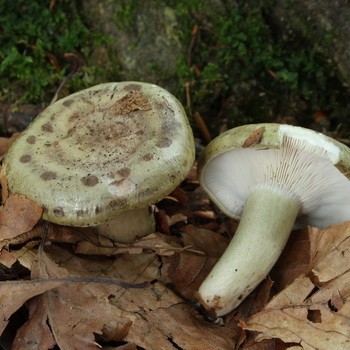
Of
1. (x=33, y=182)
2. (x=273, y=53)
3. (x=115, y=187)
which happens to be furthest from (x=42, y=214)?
(x=273, y=53)

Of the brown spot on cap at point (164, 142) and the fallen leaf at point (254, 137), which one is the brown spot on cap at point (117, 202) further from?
the fallen leaf at point (254, 137)

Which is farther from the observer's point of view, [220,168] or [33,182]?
[220,168]

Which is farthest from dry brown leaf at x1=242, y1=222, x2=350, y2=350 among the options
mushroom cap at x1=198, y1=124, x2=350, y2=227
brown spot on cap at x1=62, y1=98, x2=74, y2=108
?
brown spot on cap at x1=62, y1=98, x2=74, y2=108

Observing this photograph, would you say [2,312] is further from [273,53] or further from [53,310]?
[273,53]

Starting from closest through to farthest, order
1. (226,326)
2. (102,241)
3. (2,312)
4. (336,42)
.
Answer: (2,312) → (226,326) → (102,241) → (336,42)

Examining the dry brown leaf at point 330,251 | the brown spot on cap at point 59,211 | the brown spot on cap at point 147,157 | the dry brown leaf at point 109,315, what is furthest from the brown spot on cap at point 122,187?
the dry brown leaf at point 330,251

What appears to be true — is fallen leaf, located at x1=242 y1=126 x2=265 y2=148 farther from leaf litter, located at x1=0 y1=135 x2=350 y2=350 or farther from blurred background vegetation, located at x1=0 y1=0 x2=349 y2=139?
blurred background vegetation, located at x1=0 y1=0 x2=349 y2=139

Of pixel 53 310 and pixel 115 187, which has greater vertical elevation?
pixel 115 187
